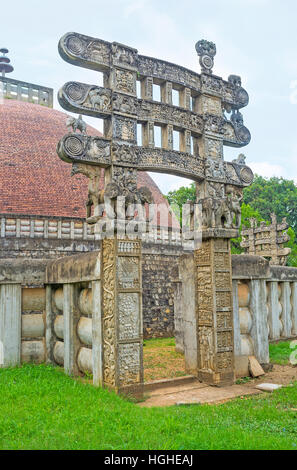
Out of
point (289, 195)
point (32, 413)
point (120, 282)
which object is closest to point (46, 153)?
point (120, 282)

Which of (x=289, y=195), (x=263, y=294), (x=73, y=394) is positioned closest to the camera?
(x=73, y=394)

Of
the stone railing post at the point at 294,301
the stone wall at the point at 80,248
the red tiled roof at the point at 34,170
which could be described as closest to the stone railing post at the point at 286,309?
the stone railing post at the point at 294,301

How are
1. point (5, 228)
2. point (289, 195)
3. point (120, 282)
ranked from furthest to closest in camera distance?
point (289, 195) < point (5, 228) < point (120, 282)

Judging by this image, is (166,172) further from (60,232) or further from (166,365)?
(60,232)

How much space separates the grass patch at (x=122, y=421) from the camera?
3.54 m

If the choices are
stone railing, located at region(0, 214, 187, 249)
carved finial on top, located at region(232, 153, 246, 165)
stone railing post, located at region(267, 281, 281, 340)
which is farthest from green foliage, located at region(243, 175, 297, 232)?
carved finial on top, located at region(232, 153, 246, 165)

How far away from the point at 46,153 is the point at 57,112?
14.6 feet

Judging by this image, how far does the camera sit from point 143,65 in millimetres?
6871

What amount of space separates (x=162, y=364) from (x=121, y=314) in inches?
124

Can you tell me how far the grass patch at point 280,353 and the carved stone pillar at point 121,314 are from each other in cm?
370

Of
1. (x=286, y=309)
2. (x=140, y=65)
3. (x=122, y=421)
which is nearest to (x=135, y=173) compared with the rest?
(x=140, y=65)

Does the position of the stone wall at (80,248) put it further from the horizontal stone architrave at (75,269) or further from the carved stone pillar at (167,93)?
the carved stone pillar at (167,93)

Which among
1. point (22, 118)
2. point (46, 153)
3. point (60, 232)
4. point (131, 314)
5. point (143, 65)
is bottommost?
point (131, 314)

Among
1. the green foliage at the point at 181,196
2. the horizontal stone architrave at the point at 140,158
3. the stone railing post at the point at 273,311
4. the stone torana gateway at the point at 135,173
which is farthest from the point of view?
the green foliage at the point at 181,196
